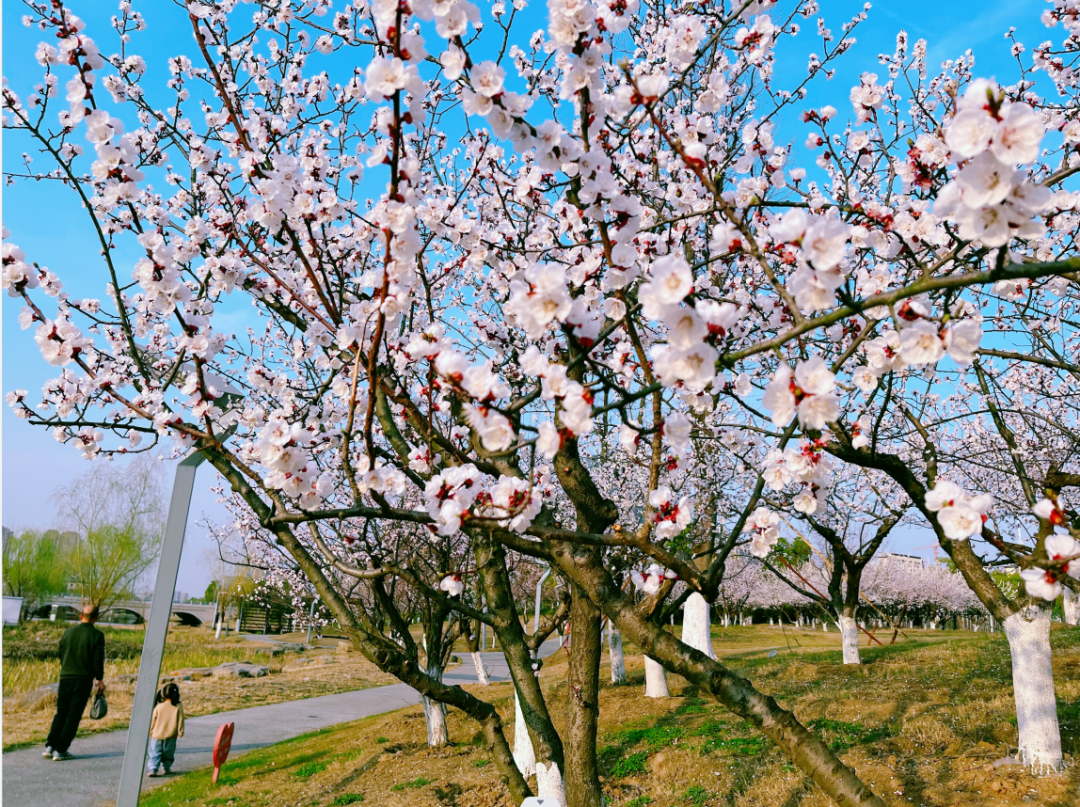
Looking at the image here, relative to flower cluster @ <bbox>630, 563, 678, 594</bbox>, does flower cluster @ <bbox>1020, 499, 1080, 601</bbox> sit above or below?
above

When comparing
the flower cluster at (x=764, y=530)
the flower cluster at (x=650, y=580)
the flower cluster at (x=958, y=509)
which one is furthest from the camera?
the flower cluster at (x=650, y=580)

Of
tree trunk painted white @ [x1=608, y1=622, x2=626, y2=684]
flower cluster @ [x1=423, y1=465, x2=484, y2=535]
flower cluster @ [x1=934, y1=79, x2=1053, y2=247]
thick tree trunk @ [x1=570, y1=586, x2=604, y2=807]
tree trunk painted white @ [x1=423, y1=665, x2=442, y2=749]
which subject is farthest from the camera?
tree trunk painted white @ [x1=608, y1=622, x2=626, y2=684]

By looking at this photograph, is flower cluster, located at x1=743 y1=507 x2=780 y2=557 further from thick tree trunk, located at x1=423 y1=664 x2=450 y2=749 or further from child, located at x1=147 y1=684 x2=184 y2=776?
child, located at x1=147 y1=684 x2=184 y2=776

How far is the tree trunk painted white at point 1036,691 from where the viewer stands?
5098mm

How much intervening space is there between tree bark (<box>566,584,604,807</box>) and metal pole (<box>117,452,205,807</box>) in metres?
2.61

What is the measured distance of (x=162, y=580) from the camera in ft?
13.8

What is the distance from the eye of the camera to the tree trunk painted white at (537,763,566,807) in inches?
156

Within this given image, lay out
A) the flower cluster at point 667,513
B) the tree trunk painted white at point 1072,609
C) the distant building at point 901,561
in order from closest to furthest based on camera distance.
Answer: the flower cluster at point 667,513, the tree trunk painted white at point 1072,609, the distant building at point 901,561

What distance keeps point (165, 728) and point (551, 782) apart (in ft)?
25.2

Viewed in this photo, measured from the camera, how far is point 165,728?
29.7ft

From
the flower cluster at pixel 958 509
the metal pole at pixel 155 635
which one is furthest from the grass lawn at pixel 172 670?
the flower cluster at pixel 958 509

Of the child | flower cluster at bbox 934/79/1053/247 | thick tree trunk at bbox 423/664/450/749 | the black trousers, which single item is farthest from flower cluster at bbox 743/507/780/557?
the black trousers

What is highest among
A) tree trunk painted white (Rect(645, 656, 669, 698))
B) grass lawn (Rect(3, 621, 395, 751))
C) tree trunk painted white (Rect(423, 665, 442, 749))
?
tree trunk painted white (Rect(645, 656, 669, 698))

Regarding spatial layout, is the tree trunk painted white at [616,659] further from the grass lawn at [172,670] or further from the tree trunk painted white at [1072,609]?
the tree trunk painted white at [1072,609]
